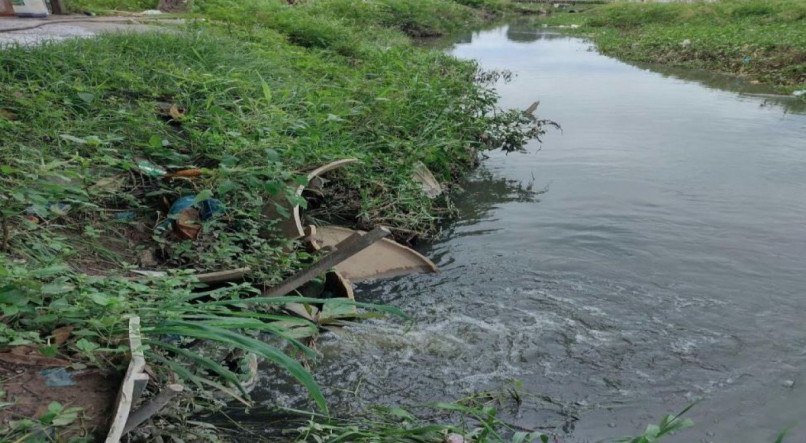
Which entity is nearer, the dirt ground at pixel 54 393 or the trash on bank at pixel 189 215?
the dirt ground at pixel 54 393

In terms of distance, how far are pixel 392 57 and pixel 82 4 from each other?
17.5 ft

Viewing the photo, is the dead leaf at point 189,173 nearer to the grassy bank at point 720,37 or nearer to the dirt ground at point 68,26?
the dirt ground at point 68,26

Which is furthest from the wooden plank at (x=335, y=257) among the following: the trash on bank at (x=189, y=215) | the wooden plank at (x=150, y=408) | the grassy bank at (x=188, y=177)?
the wooden plank at (x=150, y=408)

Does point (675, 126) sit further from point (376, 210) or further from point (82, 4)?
point (82, 4)

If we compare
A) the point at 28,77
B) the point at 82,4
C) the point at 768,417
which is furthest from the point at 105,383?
the point at 82,4

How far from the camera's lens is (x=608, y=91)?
11727 mm

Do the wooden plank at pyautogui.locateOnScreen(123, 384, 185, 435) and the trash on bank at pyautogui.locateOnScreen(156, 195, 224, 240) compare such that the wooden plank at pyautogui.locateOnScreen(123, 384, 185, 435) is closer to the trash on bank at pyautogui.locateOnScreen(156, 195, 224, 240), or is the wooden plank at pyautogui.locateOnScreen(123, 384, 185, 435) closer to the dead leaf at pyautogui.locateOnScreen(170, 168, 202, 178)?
the trash on bank at pyautogui.locateOnScreen(156, 195, 224, 240)

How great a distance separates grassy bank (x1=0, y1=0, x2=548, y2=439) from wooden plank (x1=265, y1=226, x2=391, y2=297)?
0.44 ft

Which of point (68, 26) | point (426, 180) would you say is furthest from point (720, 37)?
point (68, 26)

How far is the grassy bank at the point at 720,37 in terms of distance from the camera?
12.9 m

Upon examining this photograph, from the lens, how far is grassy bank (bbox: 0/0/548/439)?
7.27 feet

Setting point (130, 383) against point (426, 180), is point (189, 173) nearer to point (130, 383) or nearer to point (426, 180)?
point (130, 383)

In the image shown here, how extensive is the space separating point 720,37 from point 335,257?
15.8 meters

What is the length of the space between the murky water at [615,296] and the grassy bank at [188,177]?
519mm
